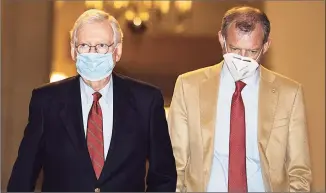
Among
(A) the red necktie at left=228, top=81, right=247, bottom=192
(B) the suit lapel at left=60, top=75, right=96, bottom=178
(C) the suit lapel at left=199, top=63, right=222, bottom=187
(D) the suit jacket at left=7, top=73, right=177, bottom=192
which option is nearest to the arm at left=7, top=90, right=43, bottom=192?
(D) the suit jacket at left=7, top=73, right=177, bottom=192

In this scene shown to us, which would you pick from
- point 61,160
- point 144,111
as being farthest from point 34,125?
point 144,111

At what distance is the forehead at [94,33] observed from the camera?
2.49m

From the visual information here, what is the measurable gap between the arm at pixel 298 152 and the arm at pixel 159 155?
0.59 meters

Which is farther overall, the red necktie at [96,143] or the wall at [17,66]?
the wall at [17,66]

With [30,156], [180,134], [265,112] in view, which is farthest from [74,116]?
[265,112]

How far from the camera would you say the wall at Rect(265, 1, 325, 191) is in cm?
554

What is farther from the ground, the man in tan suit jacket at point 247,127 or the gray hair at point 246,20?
the gray hair at point 246,20

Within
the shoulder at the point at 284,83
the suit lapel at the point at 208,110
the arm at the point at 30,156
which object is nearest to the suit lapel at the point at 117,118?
the arm at the point at 30,156

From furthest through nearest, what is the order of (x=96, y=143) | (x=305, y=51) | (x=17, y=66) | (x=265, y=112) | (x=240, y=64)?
(x=305, y=51), (x=17, y=66), (x=265, y=112), (x=240, y=64), (x=96, y=143)

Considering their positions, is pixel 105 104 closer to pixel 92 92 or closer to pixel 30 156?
pixel 92 92

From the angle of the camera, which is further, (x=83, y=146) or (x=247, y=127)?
(x=247, y=127)

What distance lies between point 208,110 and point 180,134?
168 mm

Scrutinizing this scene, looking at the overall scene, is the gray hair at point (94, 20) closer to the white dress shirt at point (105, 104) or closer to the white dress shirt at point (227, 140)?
the white dress shirt at point (105, 104)

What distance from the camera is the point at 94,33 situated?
2488 millimetres
